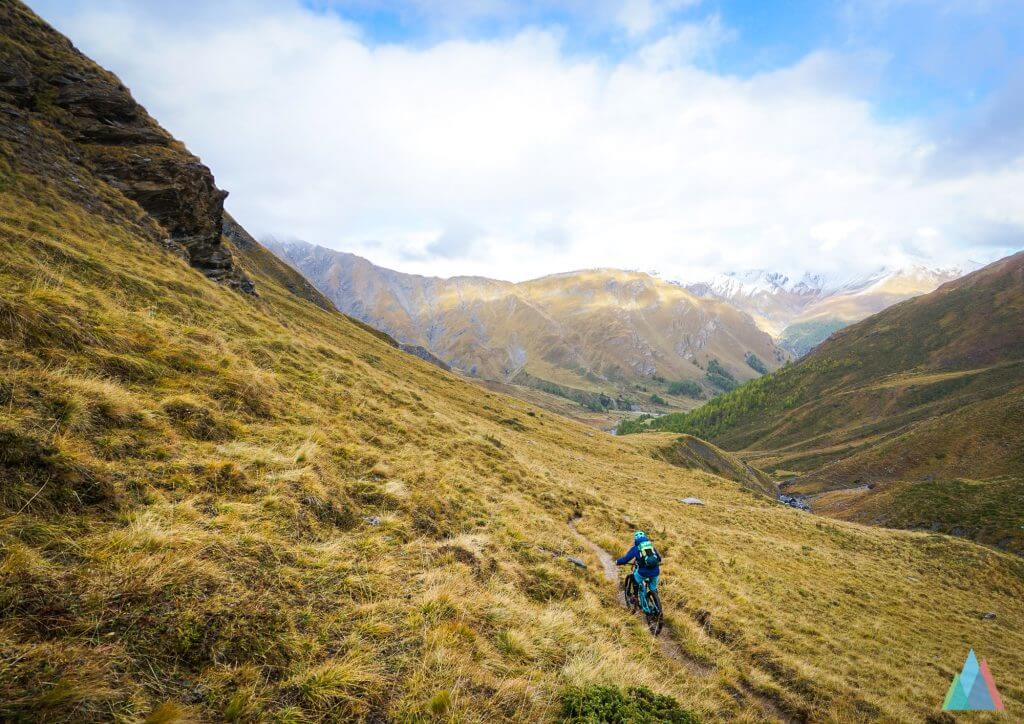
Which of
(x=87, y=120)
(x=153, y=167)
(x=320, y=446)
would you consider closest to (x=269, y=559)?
(x=320, y=446)

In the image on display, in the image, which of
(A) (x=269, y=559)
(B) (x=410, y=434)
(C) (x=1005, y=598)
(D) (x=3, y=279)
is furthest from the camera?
(C) (x=1005, y=598)

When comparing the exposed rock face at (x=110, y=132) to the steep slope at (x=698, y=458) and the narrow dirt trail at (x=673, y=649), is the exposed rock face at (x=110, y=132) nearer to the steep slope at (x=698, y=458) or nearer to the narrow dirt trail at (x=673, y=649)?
the narrow dirt trail at (x=673, y=649)

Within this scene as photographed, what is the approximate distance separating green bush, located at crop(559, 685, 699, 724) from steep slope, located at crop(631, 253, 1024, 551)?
6767cm

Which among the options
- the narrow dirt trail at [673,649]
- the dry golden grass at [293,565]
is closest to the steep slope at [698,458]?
the dry golden grass at [293,565]

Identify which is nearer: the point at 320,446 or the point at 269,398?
the point at 320,446

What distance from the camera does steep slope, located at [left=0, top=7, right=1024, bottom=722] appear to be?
4680 millimetres

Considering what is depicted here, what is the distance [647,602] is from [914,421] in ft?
584

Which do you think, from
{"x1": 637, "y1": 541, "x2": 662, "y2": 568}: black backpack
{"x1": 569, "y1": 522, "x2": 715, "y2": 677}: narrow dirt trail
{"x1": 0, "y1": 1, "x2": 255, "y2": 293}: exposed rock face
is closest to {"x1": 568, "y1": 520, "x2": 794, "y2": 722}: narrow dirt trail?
{"x1": 569, "y1": 522, "x2": 715, "y2": 677}: narrow dirt trail

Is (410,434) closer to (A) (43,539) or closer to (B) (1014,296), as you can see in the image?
(A) (43,539)

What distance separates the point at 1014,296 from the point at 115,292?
310m

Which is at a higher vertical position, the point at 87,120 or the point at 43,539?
the point at 87,120

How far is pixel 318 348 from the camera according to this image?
24219 mm

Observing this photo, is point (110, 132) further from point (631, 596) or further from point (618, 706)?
point (618, 706)

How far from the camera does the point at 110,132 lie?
102 feet
